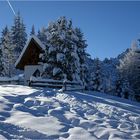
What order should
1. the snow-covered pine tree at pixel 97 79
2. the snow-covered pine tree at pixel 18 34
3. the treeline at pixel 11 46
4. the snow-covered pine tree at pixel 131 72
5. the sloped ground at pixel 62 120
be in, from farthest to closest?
the snow-covered pine tree at pixel 18 34 < the treeline at pixel 11 46 < the snow-covered pine tree at pixel 97 79 < the snow-covered pine tree at pixel 131 72 < the sloped ground at pixel 62 120

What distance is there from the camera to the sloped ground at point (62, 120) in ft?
36.2

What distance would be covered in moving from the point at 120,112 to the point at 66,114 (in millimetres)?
3360

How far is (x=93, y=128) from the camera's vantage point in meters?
12.2

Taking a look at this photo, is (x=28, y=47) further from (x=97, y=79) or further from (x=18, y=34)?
(x=18, y=34)

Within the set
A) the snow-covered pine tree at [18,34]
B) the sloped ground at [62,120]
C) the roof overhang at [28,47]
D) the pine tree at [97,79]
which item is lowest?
the sloped ground at [62,120]

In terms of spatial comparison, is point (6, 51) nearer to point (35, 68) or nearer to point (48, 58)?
point (35, 68)

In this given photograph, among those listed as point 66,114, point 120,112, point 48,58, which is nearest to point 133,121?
point 120,112

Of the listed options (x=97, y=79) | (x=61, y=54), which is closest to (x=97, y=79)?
(x=97, y=79)

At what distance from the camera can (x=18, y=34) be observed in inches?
2813

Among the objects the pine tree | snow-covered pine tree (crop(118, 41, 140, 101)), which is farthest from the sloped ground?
the pine tree

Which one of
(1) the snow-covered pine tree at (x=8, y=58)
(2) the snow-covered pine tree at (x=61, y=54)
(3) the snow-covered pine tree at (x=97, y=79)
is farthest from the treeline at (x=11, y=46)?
(2) the snow-covered pine tree at (x=61, y=54)

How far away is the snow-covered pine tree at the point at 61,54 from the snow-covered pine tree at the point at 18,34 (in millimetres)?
32904

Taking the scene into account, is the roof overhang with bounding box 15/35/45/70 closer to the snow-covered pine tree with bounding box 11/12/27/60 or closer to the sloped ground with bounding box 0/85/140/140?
the sloped ground with bounding box 0/85/140/140

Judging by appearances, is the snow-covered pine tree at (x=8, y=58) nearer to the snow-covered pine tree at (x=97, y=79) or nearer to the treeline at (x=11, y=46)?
the treeline at (x=11, y=46)
